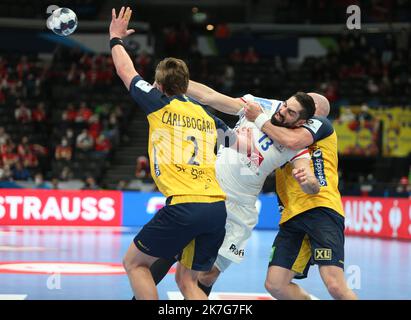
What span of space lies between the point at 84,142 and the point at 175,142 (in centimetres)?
1836

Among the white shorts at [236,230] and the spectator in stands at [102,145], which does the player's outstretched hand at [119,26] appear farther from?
the spectator in stands at [102,145]

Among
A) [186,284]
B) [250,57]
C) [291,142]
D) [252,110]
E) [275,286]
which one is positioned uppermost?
[250,57]

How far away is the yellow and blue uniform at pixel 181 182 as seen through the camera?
18.9ft

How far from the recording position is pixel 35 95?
88.4ft

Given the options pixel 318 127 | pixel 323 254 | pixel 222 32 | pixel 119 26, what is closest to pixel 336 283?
pixel 323 254

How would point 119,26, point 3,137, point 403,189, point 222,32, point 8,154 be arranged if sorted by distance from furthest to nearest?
point 222,32
point 3,137
point 8,154
point 403,189
point 119,26

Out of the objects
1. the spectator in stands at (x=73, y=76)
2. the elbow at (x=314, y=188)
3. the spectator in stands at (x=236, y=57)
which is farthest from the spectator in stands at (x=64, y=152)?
the elbow at (x=314, y=188)

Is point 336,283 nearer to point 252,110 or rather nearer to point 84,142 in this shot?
point 252,110

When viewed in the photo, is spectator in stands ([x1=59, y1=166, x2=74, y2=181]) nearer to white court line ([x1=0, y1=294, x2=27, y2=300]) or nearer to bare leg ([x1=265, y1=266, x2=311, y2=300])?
white court line ([x1=0, y1=294, x2=27, y2=300])

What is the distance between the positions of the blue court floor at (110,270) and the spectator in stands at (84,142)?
6.52m

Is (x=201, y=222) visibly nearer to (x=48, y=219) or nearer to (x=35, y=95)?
(x=48, y=219)

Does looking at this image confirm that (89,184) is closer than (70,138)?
Yes

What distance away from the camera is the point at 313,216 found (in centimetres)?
664

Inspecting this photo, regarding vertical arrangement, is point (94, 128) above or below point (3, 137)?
above
